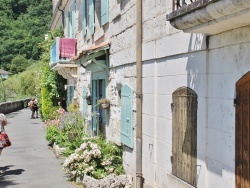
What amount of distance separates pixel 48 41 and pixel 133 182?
15.4 m

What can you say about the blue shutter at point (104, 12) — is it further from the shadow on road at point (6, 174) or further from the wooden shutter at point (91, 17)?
the shadow on road at point (6, 174)

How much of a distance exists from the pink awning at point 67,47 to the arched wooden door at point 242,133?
42.1 feet

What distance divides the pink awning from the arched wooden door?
42.1 ft

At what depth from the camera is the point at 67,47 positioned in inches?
664

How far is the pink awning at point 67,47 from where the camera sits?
16703 millimetres

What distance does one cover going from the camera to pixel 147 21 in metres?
7.21

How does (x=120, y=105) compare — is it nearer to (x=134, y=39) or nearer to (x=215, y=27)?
(x=134, y=39)

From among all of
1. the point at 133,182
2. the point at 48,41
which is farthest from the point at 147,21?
the point at 48,41

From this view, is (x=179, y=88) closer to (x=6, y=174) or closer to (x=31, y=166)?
(x=6, y=174)

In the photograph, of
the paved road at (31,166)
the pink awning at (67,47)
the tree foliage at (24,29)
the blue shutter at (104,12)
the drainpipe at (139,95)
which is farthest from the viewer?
the tree foliage at (24,29)

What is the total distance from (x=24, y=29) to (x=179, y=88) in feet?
242

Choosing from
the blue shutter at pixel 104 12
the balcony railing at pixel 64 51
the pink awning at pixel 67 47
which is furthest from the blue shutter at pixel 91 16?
the pink awning at pixel 67 47

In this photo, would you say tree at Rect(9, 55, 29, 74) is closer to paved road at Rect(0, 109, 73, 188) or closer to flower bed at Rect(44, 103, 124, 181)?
paved road at Rect(0, 109, 73, 188)

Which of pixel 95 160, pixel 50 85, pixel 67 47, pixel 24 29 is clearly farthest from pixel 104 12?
pixel 24 29
